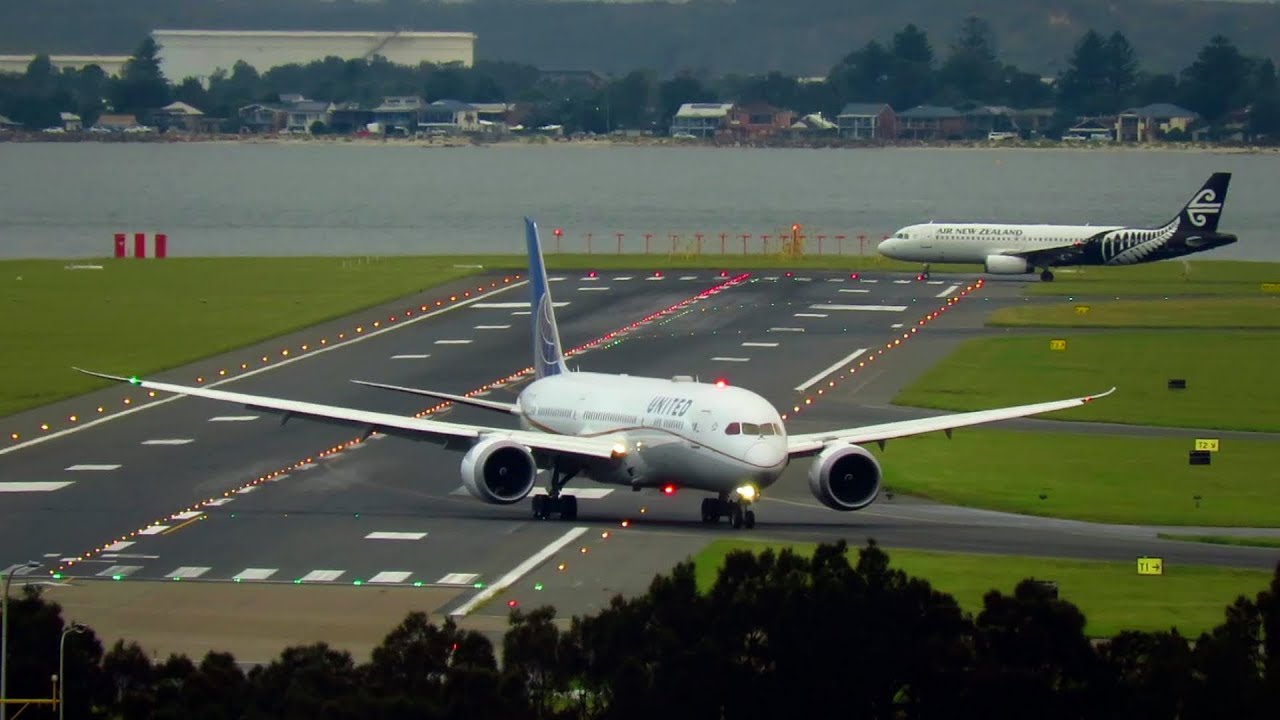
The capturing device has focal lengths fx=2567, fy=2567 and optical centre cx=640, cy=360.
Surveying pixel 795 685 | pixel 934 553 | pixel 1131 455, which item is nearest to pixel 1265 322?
pixel 1131 455

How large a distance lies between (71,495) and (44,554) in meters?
9.40

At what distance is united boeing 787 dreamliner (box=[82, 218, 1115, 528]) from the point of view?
2469 inches

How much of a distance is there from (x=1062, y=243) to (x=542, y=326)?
81312mm

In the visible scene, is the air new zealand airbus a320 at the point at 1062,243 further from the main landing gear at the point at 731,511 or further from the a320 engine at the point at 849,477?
the a320 engine at the point at 849,477

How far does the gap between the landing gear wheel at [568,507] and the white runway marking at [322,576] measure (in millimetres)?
8935

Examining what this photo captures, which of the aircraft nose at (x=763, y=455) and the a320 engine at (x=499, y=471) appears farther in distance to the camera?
the a320 engine at (x=499, y=471)

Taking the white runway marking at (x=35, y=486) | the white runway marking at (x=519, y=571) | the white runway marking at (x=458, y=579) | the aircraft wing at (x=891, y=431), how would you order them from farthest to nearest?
the white runway marking at (x=35, y=486) < the aircraft wing at (x=891, y=431) < the white runway marking at (x=458, y=579) < the white runway marking at (x=519, y=571)

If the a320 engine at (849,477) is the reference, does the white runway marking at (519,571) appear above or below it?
below

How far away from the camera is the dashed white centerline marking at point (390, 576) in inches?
2251

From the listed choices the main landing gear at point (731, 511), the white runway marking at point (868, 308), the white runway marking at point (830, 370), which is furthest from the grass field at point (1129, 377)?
the main landing gear at point (731, 511)

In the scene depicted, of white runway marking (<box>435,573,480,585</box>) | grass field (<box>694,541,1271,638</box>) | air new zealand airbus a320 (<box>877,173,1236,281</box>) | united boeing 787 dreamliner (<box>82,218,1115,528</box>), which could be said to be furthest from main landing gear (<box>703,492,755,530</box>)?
air new zealand airbus a320 (<box>877,173,1236,281</box>)

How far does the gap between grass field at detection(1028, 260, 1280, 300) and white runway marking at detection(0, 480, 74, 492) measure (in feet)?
250

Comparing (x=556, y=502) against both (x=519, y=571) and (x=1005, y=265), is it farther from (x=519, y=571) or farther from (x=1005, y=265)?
(x=1005, y=265)

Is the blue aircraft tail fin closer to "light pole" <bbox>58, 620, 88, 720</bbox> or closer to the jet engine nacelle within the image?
"light pole" <bbox>58, 620, 88, 720</bbox>
